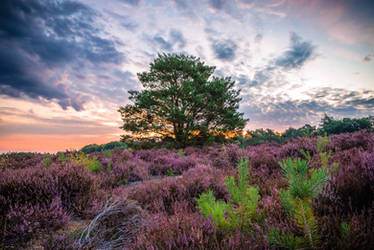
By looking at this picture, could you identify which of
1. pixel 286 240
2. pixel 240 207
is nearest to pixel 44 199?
pixel 240 207

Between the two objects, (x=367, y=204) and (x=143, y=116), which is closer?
(x=367, y=204)

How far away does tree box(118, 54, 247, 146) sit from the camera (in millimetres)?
15788

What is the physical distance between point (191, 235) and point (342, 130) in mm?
13795

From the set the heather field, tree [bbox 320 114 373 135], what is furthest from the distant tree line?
the heather field

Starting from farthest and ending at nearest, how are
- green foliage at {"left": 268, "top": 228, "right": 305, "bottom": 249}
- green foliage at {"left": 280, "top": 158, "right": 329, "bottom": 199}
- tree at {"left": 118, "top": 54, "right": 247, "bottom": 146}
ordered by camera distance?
1. tree at {"left": 118, "top": 54, "right": 247, "bottom": 146}
2. green foliage at {"left": 268, "top": 228, "right": 305, "bottom": 249}
3. green foliage at {"left": 280, "top": 158, "right": 329, "bottom": 199}

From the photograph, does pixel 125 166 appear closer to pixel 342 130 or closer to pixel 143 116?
pixel 143 116

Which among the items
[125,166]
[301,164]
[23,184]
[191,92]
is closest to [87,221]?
[23,184]

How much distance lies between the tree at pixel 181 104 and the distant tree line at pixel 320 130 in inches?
139

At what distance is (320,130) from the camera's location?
12578mm

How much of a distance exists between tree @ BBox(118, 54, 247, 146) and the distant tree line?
11.6ft

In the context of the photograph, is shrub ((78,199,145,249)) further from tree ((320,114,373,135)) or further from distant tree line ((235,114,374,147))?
tree ((320,114,373,135))

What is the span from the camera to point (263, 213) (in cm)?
188

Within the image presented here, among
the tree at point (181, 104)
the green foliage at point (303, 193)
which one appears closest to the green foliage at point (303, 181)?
the green foliage at point (303, 193)

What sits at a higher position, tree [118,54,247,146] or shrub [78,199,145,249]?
tree [118,54,247,146]
